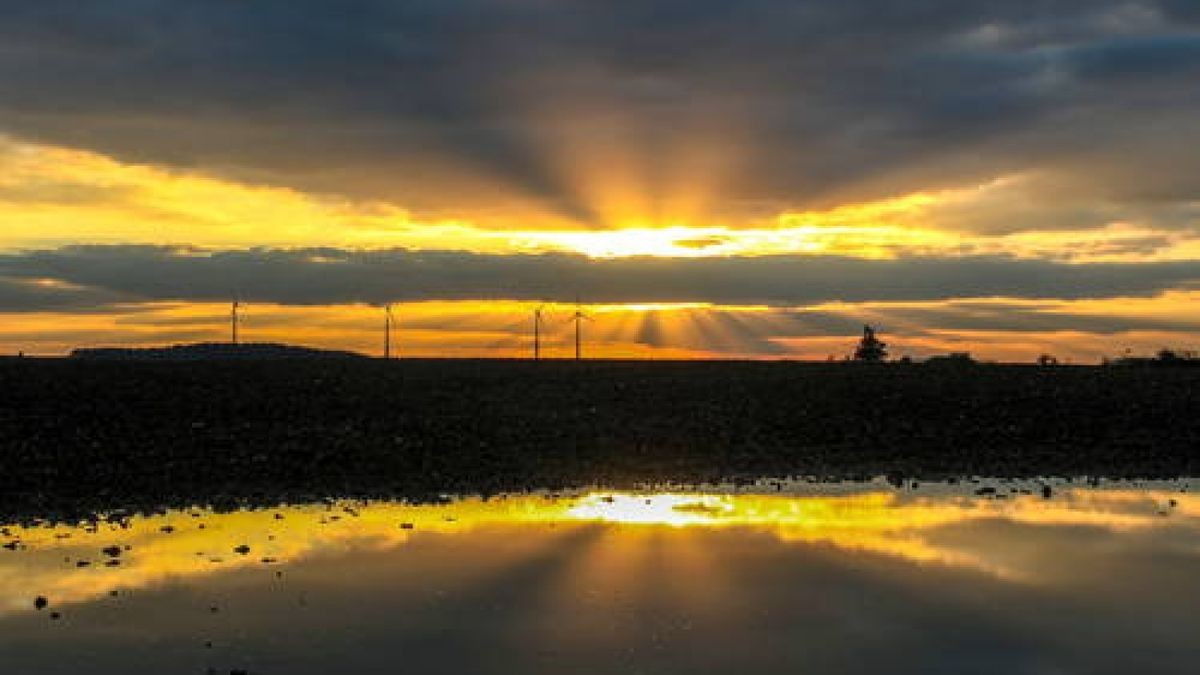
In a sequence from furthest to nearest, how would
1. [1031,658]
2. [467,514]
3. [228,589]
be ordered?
[467,514]
[228,589]
[1031,658]

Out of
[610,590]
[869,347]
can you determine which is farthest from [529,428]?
[869,347]

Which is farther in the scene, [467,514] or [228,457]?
[228,457]

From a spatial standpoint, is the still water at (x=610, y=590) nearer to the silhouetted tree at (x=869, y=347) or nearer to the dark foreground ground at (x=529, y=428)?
the dark foreground ground at (x=529, y=428)

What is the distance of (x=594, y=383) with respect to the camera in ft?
205

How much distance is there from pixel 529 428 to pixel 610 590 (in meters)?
27.6

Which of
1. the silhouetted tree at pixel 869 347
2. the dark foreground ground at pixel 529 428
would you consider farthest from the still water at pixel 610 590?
the silhouetted tree at pixel 869 347

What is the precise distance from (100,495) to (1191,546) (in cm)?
2729

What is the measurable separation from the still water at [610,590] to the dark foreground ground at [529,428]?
6.49 meters

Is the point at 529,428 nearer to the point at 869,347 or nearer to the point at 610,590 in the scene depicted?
the point at 610,590

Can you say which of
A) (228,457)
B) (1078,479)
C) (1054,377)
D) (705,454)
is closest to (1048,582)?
(1078,479)

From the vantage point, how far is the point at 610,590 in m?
20.6

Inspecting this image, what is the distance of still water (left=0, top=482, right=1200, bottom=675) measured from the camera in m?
16.3

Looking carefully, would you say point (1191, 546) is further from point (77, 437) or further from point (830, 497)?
point (77, 437)

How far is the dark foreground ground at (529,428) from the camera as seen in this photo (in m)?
37.2
